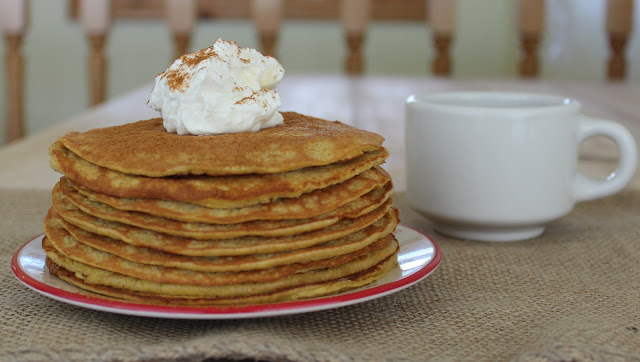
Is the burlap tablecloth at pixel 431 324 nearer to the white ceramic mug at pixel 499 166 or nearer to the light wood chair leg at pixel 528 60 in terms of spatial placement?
the white ceramic mug at pixel 499 166

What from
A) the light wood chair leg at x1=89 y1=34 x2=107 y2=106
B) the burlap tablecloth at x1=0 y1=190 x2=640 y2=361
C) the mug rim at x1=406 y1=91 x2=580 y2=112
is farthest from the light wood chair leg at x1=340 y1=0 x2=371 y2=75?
the burlap tablecloth at x1=0 y1=190 x2=640 y2=361

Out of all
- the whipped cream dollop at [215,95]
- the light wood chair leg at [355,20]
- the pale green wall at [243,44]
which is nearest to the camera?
the whipped cream dollop at [215,95]

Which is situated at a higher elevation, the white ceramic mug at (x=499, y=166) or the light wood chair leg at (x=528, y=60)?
the light wood chair leg at (x=528, y=60)

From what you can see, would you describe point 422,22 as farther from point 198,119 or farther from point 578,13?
point 198,119

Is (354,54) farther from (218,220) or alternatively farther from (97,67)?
(218,220)

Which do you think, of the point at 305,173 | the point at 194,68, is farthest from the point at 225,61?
the point at 305,173

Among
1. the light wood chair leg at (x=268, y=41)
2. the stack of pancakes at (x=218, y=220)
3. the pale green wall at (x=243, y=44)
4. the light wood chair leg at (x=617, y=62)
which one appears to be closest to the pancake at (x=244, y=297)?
the stack of pancakes at (x=218, y=220)
